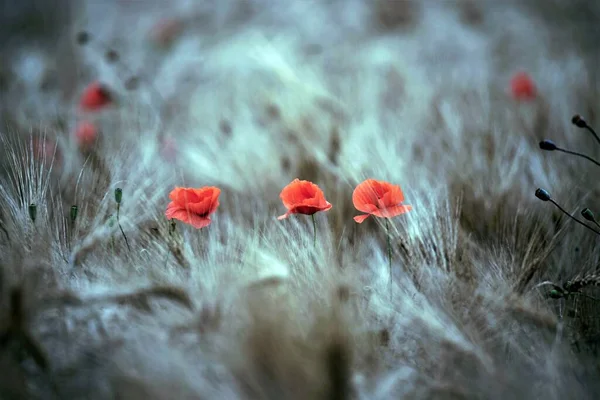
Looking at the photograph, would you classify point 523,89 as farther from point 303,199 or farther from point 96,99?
point 96,99

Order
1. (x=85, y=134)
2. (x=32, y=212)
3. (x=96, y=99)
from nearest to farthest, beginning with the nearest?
1. (x=32, y=212)
2. (x=85, y=134)
3. (x=96, y=99)

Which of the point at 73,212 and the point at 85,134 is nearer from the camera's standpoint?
the point at 73,212

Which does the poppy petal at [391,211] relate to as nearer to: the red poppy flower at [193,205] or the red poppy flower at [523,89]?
the red poppy flower at [193,205]

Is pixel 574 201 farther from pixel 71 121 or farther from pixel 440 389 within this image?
pixel 71 121

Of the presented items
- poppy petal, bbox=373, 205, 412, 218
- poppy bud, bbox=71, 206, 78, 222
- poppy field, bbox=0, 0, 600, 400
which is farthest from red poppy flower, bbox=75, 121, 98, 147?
poppy petal, bbox=373, 205, 412, 218

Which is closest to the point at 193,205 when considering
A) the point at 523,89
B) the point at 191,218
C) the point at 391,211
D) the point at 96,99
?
the point at 191,218

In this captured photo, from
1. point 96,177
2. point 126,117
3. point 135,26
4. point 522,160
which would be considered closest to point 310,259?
point 96,177

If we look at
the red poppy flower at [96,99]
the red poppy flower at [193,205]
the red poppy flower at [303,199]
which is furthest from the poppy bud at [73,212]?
the red poppy flower at [96,99]

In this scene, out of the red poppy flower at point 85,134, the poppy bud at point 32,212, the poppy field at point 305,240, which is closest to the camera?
the poppy field at point 305,240
